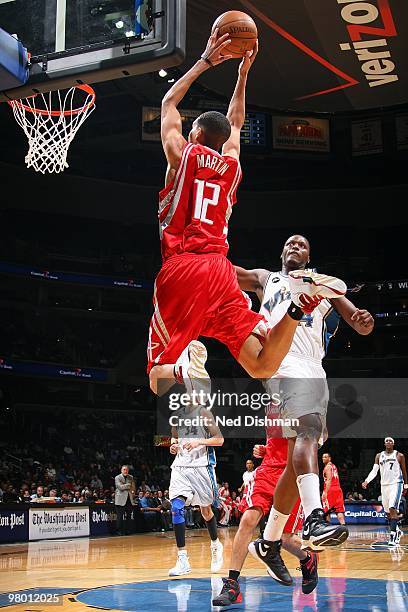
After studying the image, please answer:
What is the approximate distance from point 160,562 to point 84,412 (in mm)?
17371

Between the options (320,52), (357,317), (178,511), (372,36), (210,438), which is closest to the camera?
(357,317)

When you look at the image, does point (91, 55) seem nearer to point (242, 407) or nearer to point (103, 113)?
point (103, 113)

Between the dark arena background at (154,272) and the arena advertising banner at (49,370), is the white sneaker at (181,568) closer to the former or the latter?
the dark arena background at (154,272)

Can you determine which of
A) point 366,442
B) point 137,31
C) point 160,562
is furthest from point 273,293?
point 366,442

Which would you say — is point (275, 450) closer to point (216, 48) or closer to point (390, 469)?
point (216, 48)

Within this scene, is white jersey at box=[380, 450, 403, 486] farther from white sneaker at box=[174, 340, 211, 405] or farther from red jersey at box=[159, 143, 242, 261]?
red jersey at box=[159, 143, 242, 261]

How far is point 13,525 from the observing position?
47.8 feet

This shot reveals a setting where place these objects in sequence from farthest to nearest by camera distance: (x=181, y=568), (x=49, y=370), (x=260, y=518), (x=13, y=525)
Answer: (x=49, y=370) < (x=13, y=525) < (x=181, y=568) < (x=260, y=518)

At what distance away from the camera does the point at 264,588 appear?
699cm

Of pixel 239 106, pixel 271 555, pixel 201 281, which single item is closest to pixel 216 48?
pixel 239 106

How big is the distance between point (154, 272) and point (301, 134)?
950 centimetres

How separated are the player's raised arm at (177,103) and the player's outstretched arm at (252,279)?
1.49 meters

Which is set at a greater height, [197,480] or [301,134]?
[301,134]

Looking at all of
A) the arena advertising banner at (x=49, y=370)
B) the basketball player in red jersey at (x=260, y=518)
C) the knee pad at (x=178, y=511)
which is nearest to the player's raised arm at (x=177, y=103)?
the basketball player in red jersey at (x=260, y=518)
